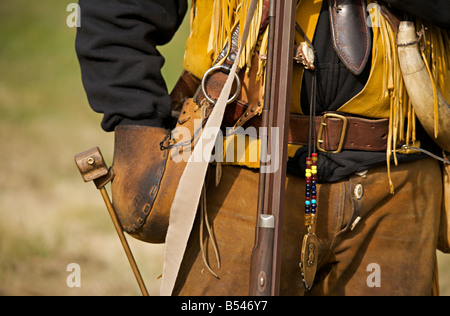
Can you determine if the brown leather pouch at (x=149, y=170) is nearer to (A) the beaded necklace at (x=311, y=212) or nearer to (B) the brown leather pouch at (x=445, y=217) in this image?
(A) the beaded necklace at (x=311, y=212)

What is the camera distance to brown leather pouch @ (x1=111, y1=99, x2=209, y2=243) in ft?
4.34

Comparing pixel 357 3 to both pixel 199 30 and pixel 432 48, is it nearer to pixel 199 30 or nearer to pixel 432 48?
pixel 432 48

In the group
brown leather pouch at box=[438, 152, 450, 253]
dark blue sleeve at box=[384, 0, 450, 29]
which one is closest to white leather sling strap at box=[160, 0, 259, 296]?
dark blue sleeve at box=[384, 0, 450, 29]

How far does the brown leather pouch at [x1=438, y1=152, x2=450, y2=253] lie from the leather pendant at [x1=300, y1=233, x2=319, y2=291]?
404 mm

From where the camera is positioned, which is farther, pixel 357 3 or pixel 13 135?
pixel 13 135

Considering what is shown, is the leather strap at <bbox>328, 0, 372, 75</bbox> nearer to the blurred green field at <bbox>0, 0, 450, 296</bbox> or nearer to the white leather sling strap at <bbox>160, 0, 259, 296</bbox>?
the white leather sling strap at <bbox>160, 0, 259, 296</bbox>

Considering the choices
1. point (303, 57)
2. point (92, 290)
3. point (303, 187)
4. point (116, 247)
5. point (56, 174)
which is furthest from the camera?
point (56, 174)

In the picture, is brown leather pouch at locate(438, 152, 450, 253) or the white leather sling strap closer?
the white leather sling strap

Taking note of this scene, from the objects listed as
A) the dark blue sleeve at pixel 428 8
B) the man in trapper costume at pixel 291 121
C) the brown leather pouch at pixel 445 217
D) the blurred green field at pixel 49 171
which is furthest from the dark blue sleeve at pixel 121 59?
the blurred green field at pixel 49 171

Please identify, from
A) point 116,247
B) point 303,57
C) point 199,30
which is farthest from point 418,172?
point 116,247

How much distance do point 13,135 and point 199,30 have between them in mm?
3601

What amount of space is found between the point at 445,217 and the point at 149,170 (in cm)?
75

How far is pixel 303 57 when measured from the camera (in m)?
1.30

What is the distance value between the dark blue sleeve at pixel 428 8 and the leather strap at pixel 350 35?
8cm
